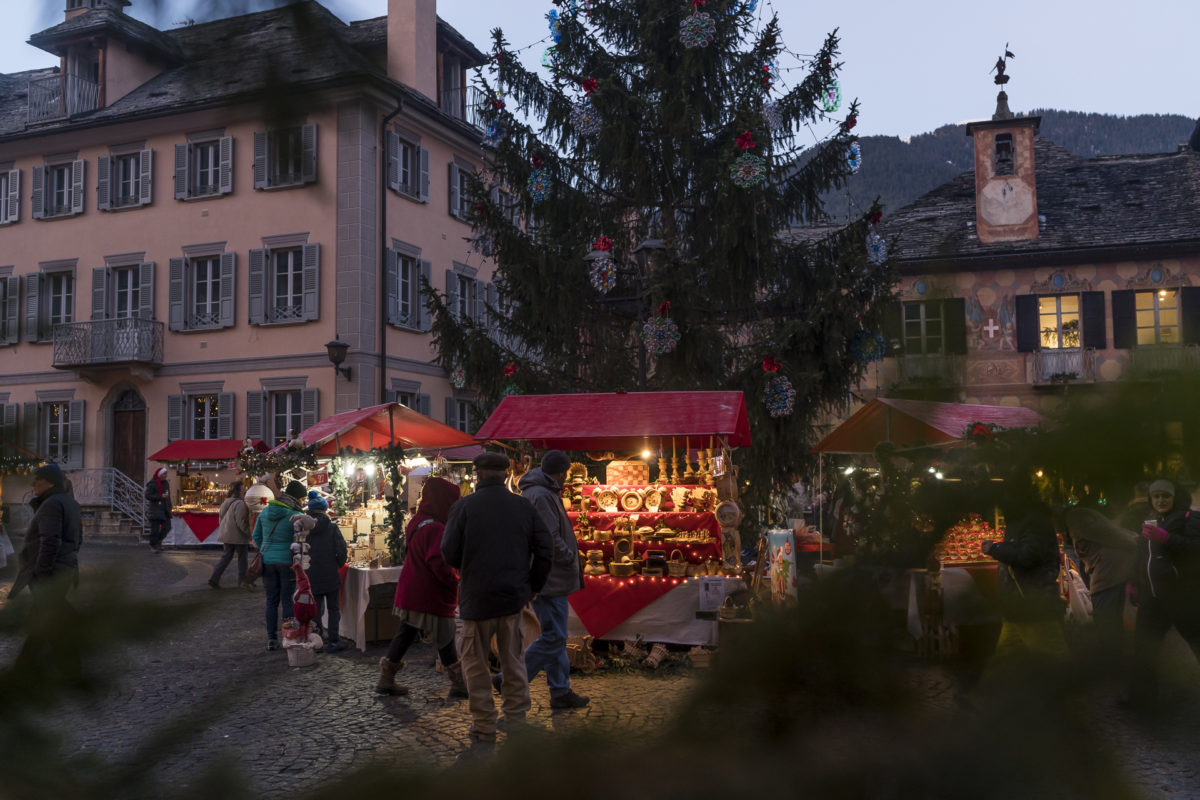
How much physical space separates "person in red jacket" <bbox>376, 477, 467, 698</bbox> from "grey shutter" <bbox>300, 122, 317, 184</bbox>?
5.85 meters

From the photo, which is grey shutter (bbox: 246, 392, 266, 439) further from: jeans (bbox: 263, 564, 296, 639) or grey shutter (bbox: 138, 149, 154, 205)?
grey shutter (bbox: 138, 149, 154, 205)

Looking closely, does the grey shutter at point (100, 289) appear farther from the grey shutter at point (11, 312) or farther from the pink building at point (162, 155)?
the grey shutter at point (11, 312)

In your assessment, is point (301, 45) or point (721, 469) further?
point (721, 469)

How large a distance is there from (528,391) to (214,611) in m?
12.2

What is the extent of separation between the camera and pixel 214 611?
1.08m

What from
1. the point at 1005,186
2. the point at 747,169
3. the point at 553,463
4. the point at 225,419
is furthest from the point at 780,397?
the point at 225,419

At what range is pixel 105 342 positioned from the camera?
269 cm

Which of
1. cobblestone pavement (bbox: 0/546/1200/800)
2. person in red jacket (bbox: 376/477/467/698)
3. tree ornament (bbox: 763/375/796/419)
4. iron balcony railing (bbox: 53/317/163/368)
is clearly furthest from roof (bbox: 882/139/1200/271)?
tree ornament (bbox: 763/375/796/419)

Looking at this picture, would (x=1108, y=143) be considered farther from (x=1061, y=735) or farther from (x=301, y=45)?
(x=301, y=45)

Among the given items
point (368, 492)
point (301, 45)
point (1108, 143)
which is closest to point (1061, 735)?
point (301, 45)

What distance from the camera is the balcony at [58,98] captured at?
1.25 m

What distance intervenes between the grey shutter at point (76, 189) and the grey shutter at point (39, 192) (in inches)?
2.3

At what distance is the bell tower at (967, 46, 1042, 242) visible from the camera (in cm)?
123

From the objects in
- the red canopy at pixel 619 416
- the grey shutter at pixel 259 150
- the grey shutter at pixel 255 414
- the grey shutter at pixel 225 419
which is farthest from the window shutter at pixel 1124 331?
the grey shutter at pixel 225 419
